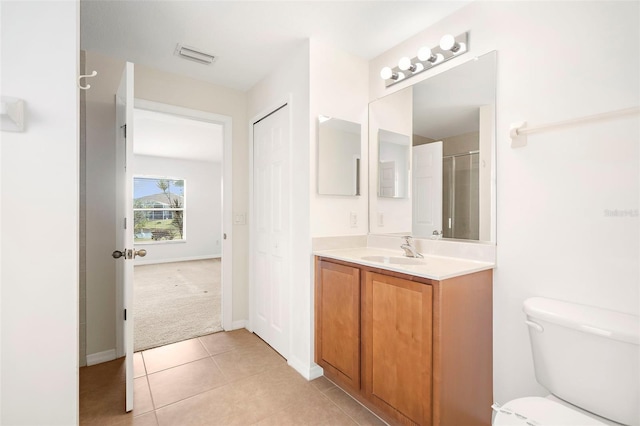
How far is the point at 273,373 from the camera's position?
2176 mm

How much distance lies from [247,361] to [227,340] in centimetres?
49

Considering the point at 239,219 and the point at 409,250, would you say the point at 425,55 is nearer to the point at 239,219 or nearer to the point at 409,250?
the point at 409,250

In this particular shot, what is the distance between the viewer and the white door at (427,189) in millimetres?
1947

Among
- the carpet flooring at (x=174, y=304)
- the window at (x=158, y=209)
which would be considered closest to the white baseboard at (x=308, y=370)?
the carpet flooring at (x=174, y=304)

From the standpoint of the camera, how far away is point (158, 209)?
7.06m

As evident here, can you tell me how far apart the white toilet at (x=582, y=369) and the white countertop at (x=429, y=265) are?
0.33 meters

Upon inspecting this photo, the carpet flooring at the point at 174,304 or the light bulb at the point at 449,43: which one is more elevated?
the light bulb at the point at 449,43

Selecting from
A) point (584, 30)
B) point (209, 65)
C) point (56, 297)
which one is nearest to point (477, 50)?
point (584, 30)

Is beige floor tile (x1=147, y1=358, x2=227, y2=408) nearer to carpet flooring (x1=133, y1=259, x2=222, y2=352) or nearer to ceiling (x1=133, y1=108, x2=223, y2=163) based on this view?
carpet flooring (x1=133, y1=259, x2=222, y2=352)

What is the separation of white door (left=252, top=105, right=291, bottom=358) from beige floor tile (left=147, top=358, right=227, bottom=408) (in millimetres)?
560

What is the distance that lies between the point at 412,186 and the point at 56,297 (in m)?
2.06

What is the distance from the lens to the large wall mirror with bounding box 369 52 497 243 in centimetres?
167

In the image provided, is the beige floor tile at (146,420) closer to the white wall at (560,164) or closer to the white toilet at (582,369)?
the white toilet at (582,369)

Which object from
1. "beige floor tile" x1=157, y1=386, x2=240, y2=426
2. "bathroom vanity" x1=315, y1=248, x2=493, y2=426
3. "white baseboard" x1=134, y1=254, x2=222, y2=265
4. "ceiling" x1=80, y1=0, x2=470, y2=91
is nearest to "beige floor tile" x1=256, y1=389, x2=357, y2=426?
"bathroom vanity" x1=315, y1=248, x2=493, y2=426
